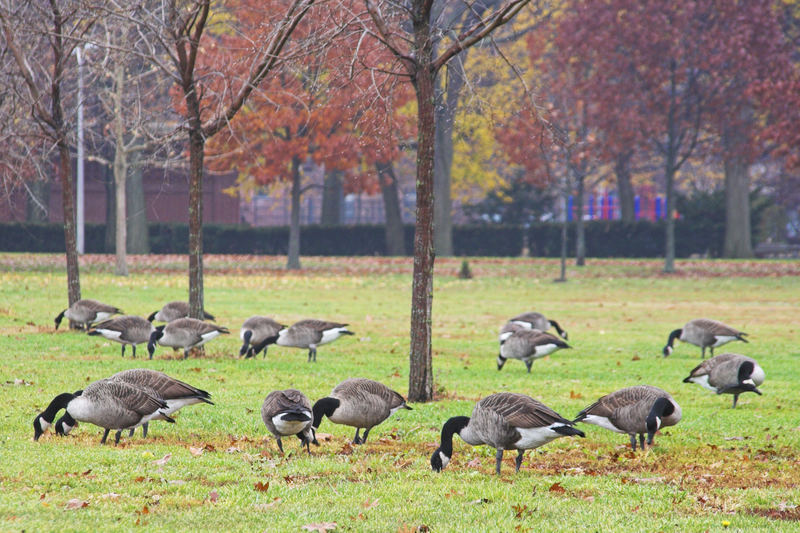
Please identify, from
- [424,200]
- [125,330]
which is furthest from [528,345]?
[125,330]

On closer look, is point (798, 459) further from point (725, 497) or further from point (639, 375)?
point (639, 375)

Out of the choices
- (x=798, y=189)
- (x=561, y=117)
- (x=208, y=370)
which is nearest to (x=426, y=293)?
(x=208, y=370)

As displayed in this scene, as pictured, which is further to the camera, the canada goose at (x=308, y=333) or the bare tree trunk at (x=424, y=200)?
the canada goose at (x=308, y=333)

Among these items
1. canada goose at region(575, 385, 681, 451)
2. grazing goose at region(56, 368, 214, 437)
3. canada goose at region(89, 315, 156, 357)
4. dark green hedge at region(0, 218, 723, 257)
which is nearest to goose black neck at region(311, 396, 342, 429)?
grazing goose at region(56, 368, 214, 437)

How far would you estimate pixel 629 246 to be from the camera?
51.5 metres

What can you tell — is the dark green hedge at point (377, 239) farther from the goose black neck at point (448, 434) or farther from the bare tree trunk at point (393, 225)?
the goose black neck at point (448, 434)

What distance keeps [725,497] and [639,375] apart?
789cm

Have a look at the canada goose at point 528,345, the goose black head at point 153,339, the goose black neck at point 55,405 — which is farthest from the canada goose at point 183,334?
the goose black neck at point 55,405

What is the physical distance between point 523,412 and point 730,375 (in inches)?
199

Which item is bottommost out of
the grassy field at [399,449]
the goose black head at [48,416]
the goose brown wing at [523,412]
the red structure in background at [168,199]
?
the grassy field at [399,449]

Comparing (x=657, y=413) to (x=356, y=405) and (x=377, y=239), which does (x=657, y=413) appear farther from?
(x=377, y=239)

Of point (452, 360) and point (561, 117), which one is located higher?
point (561, 117)

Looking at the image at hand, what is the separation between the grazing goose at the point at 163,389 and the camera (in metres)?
9.37

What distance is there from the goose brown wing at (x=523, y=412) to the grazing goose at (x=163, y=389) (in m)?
3.06
